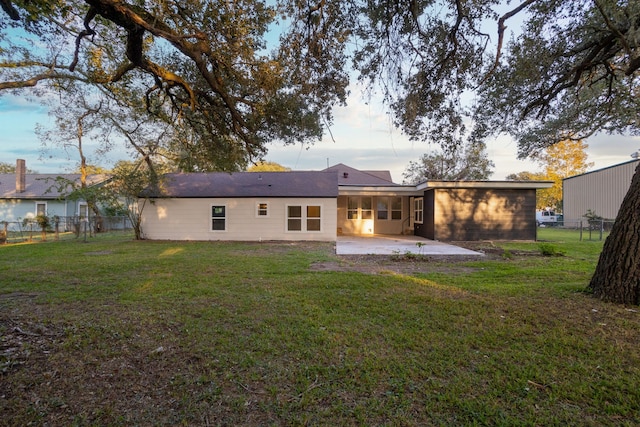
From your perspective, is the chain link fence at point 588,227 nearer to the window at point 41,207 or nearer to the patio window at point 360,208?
the patio window at point 360,208

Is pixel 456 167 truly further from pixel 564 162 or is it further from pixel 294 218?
pixel 294 218

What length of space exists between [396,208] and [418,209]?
187 centimetres

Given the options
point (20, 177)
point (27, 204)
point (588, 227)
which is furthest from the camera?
point (20, 177)

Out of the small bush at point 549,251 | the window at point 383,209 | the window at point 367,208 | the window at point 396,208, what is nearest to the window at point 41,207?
the window at point 367,208

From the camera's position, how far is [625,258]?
4523mm

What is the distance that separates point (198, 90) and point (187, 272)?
152 inches

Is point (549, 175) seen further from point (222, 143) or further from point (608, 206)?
point (222, 143)

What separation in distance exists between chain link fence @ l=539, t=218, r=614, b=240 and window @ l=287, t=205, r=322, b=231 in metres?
11.7

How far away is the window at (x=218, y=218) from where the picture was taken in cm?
1608

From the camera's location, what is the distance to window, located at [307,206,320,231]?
15734 mm

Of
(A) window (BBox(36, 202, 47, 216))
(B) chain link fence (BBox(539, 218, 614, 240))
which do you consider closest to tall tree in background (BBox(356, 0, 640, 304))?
(B) chain link fence (BBox(539, 218, 614, 240))

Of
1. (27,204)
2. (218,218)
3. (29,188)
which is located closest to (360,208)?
(218,218)

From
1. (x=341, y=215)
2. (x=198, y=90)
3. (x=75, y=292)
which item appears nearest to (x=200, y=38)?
(x=198, y=90)

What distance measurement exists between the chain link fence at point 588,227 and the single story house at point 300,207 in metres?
3.19
